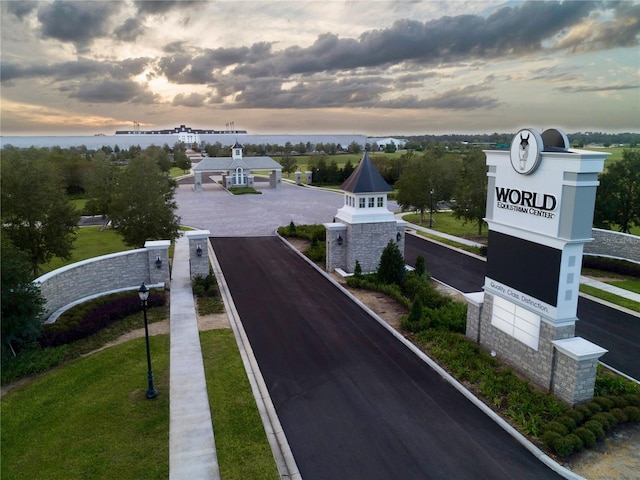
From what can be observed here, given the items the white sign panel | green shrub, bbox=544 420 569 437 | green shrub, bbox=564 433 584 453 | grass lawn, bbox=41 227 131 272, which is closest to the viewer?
green shrub, bbox=564 433 584 453

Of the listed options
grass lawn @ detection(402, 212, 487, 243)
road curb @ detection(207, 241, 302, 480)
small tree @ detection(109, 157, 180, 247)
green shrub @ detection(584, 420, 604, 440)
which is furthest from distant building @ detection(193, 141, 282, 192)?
green shrub @ detection(584, 420, 604, 440)

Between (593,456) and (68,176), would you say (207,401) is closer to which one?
(593,456)

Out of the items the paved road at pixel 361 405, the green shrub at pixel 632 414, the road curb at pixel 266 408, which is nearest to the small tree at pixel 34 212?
the road curb at pixel 266 408

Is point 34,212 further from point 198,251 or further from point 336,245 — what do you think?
point 336,245

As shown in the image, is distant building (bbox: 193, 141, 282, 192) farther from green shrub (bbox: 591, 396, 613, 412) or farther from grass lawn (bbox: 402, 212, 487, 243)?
green shrub (bbox: 591, 396, 613, 412)

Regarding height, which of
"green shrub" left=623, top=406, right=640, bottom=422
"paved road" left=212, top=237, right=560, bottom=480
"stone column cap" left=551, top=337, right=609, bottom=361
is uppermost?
"stone column cap" left=551, top=337, right=609, bottom=361

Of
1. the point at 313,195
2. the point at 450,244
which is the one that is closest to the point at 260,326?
the point at 450,244
